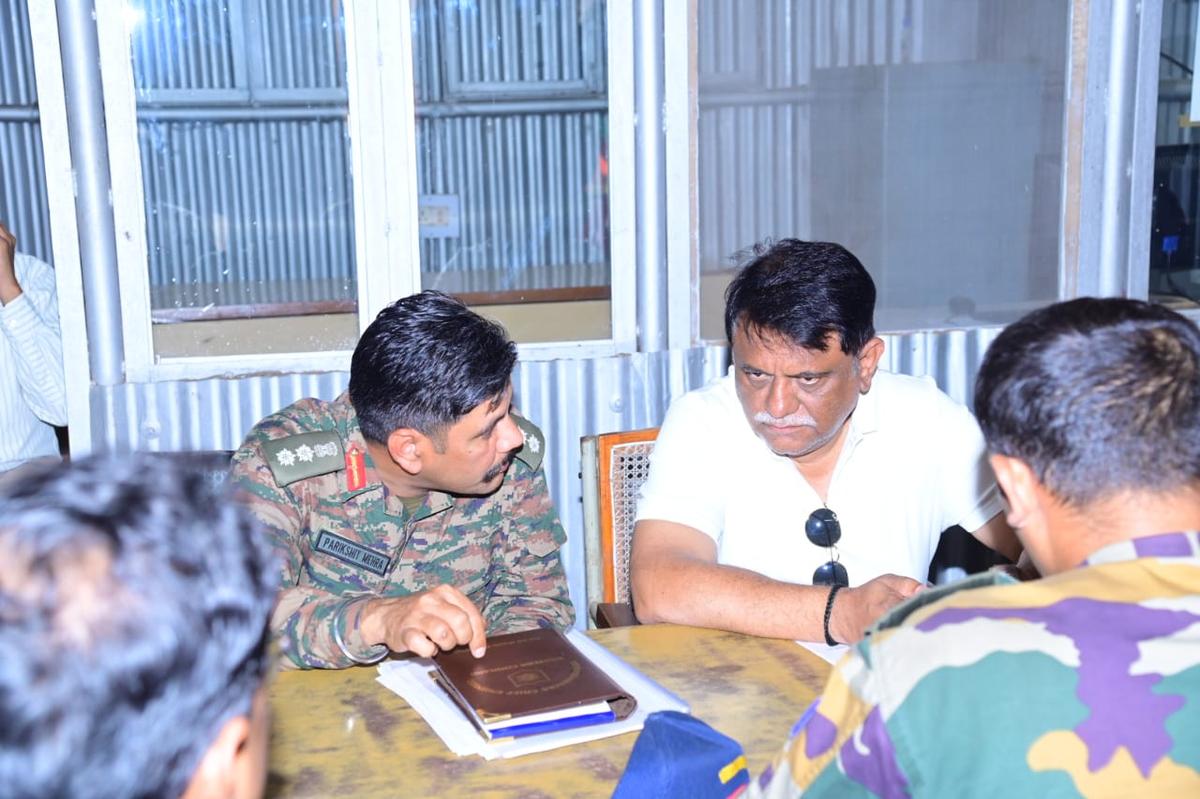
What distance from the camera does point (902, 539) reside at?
7.94 ft

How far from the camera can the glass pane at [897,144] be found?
3.70 metres

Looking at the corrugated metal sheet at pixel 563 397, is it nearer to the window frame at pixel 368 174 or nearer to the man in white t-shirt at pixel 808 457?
the window frame at pixel 368 174

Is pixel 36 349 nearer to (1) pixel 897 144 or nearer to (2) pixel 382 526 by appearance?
(2) pixel 382 526

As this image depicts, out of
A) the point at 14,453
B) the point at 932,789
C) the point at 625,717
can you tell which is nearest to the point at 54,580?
the point at 932,789

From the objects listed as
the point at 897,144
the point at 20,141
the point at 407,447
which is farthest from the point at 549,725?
the point at 20,141

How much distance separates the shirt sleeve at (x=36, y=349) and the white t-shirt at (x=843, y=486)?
1888 mm

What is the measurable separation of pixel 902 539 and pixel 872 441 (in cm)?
21

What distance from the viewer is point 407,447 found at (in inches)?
88.0

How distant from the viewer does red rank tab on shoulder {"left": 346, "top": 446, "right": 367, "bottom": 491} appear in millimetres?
2318

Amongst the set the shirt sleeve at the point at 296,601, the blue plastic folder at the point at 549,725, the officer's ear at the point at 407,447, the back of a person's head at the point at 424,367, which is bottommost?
the blue plastic folder at the point at 549,725

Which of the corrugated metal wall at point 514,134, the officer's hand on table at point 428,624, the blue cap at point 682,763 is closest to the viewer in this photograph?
the blue cap at point 682,763

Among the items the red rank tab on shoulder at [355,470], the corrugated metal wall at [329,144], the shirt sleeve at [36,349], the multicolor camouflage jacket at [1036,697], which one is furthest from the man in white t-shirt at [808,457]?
the shirt sleeve at [36,349]

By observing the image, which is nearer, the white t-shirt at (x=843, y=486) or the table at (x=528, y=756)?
the table at (x=528, y=756)

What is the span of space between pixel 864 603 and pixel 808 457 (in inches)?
20.5
